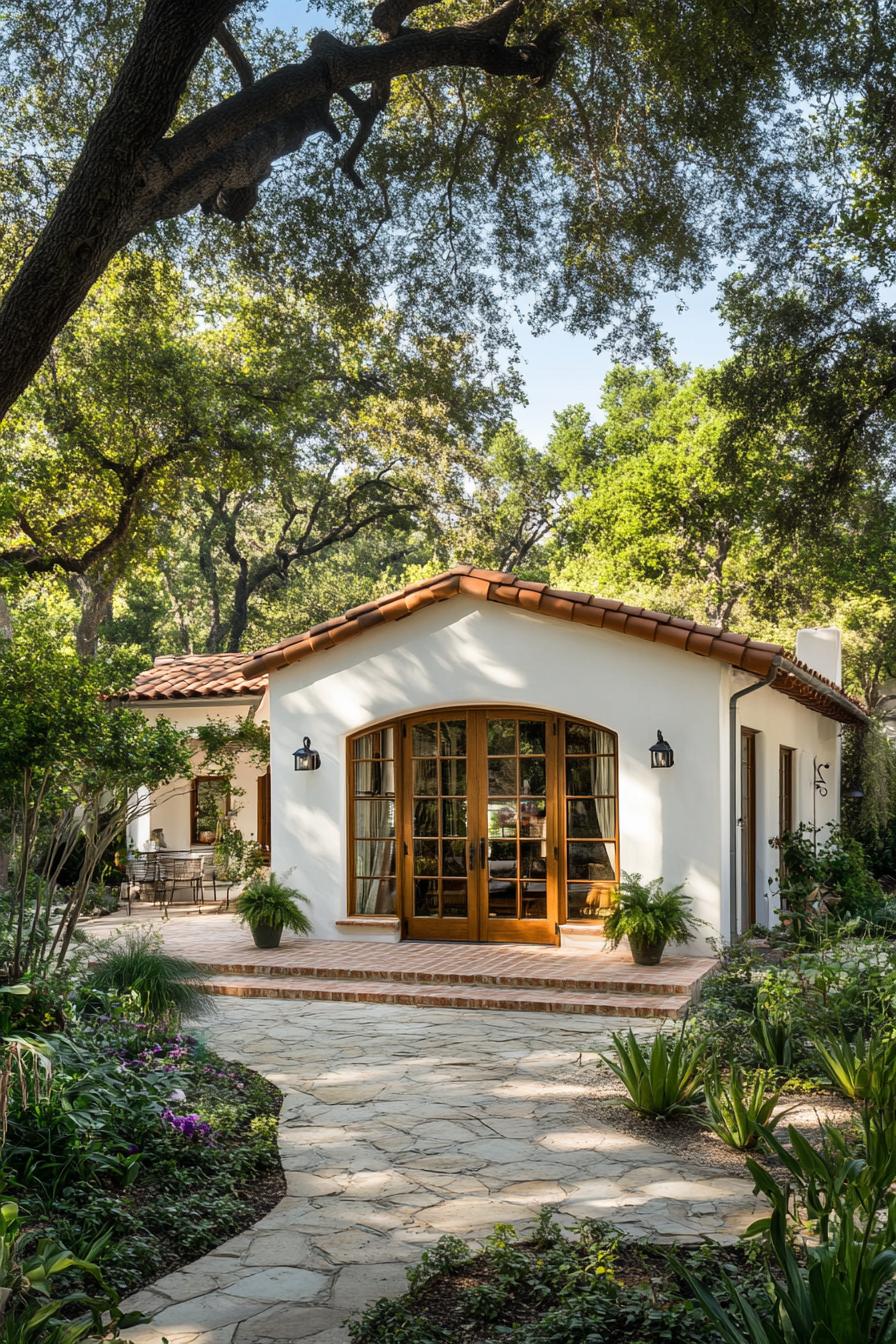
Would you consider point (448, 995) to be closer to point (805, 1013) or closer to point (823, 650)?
point (805, 1013)

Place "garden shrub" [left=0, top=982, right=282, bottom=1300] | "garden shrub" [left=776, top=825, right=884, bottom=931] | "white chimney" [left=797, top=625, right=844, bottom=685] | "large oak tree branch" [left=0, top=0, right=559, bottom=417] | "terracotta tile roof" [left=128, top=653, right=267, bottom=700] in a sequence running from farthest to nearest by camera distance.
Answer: "white chimney" [left=797, top=625, right=844, bottom=685] < "terracotta tile roof" [left=128, top=653, right=267, bottom=700] < "garden shrub" [left=776, top=825, right=884, bottom=931] < "large oak tree branch" [left=0, top=0, right=559, bottom=417] < "garden shrub" [left=0, top=982, right=282, bottom=1300]

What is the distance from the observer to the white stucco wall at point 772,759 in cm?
1370

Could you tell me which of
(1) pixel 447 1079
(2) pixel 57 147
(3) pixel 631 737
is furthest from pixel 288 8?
(1) pixel 447 1079

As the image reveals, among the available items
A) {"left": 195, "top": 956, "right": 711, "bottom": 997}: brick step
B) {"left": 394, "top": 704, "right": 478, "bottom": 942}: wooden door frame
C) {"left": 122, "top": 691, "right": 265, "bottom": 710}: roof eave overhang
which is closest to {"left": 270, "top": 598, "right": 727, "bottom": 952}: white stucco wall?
{"left": 394, "top": 704, "right": 478, "bottom": 942}: wooden door frame

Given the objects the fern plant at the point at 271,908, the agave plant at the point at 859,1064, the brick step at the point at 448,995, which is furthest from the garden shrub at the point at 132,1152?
the fern plant at the point at 271,908

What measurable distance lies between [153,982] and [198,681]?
38.0ft

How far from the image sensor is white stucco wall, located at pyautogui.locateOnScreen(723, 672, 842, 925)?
13.7m

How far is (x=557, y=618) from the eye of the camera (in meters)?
12.3

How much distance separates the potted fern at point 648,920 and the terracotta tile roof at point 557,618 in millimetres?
2323

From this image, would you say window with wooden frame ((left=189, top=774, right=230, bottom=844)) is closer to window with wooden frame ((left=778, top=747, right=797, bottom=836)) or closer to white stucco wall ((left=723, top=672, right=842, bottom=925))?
window with wooden frame ((left=778, top=747, right=797, bottom=836))

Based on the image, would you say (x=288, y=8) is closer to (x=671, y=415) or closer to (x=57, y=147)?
(x=57, y=147)

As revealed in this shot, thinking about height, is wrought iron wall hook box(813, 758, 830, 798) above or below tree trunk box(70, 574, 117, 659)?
below

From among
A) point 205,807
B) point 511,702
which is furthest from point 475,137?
point 205,807

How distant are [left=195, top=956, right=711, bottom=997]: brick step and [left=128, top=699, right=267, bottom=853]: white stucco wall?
7.35 meters
